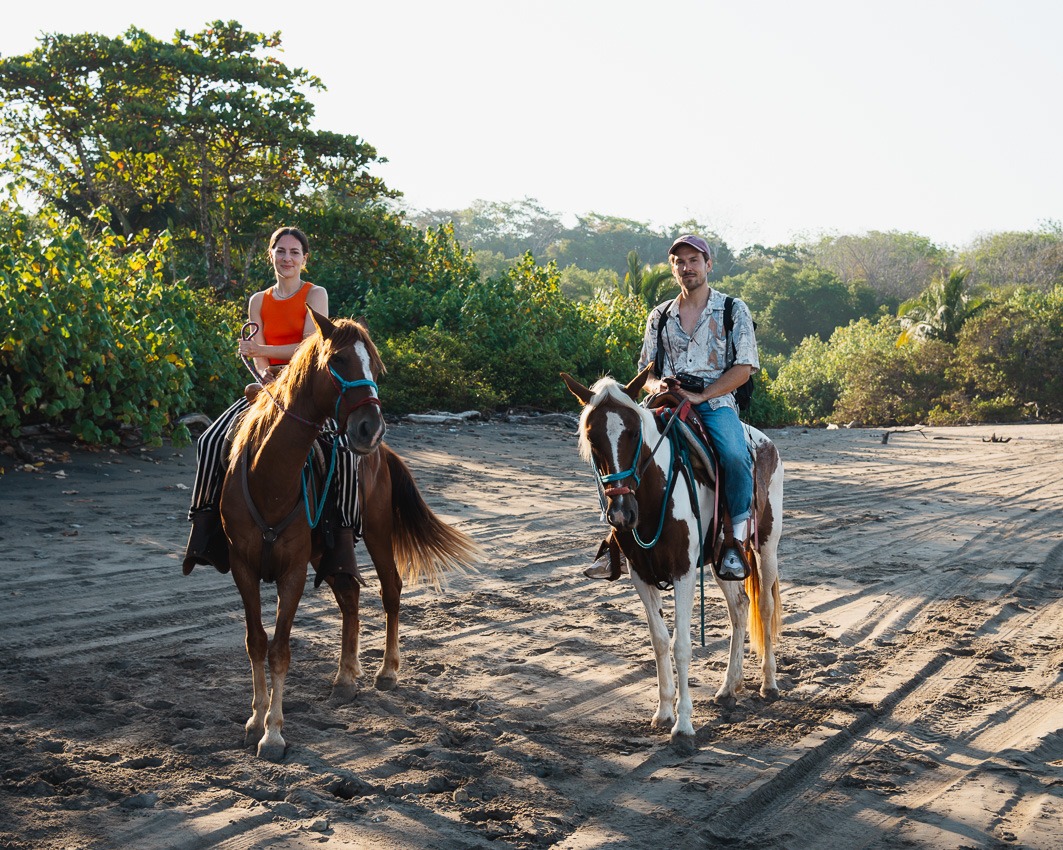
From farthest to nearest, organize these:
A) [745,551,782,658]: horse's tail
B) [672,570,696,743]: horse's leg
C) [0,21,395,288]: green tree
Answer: [0,21,395,288]: green tree
[745,551,782,658]: horse's tail
[672,570,696,743]: horse's leg

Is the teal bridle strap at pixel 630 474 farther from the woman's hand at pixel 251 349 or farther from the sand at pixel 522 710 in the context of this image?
the woman's hand at pixel 251 349

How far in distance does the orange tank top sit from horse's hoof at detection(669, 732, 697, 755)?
271 cm

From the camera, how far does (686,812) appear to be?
3.83 meters

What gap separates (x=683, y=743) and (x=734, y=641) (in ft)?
3.07

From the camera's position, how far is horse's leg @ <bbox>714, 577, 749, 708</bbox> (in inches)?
204

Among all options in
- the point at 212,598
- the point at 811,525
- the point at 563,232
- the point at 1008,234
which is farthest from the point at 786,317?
the point at 212,598

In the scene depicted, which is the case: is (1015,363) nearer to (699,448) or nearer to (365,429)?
(699,448)

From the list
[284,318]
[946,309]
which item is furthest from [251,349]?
[946,309]

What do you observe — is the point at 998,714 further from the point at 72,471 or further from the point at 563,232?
the point at 563,232

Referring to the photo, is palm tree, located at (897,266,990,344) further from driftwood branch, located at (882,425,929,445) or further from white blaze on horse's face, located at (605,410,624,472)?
white blaze on horse's face, located at (605,410,624,472)

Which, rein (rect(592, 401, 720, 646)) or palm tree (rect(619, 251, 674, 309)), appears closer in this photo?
rein (rect(592, 401, 720, 646))

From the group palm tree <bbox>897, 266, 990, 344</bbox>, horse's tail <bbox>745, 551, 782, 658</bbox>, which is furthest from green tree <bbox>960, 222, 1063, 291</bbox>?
horse's tail <bbox>745, 551, 782, 658</bbox>

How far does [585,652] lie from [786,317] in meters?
51.3

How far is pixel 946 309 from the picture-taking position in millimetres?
33719
